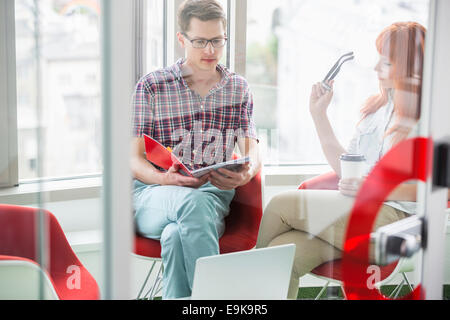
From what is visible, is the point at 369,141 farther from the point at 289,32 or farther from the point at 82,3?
the point at 82,3

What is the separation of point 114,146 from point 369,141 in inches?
44.3

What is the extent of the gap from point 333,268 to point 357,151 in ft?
1.52

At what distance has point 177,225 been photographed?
190 centimetres

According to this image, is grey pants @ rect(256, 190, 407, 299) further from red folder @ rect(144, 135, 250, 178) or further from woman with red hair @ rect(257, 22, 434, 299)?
red folder @ rect(144, 135, 250, 178)

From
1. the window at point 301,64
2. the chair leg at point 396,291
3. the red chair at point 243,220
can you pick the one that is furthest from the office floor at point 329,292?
the window at point 301,64

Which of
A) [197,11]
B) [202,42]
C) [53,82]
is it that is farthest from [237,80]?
[53,82]

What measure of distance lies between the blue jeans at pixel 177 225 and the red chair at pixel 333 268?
1.43 feet

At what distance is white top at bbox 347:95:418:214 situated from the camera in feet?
6.09

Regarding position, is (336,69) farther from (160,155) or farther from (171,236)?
(171,236)

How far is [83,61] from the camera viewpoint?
1.57 meters

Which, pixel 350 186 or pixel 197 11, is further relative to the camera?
pixel 197 11

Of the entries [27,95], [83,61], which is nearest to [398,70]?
[83,61]

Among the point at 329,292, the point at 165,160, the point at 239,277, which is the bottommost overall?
the point at 329,292

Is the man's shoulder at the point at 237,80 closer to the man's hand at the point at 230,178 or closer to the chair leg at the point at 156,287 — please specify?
the man's hand at the point at 230,178
